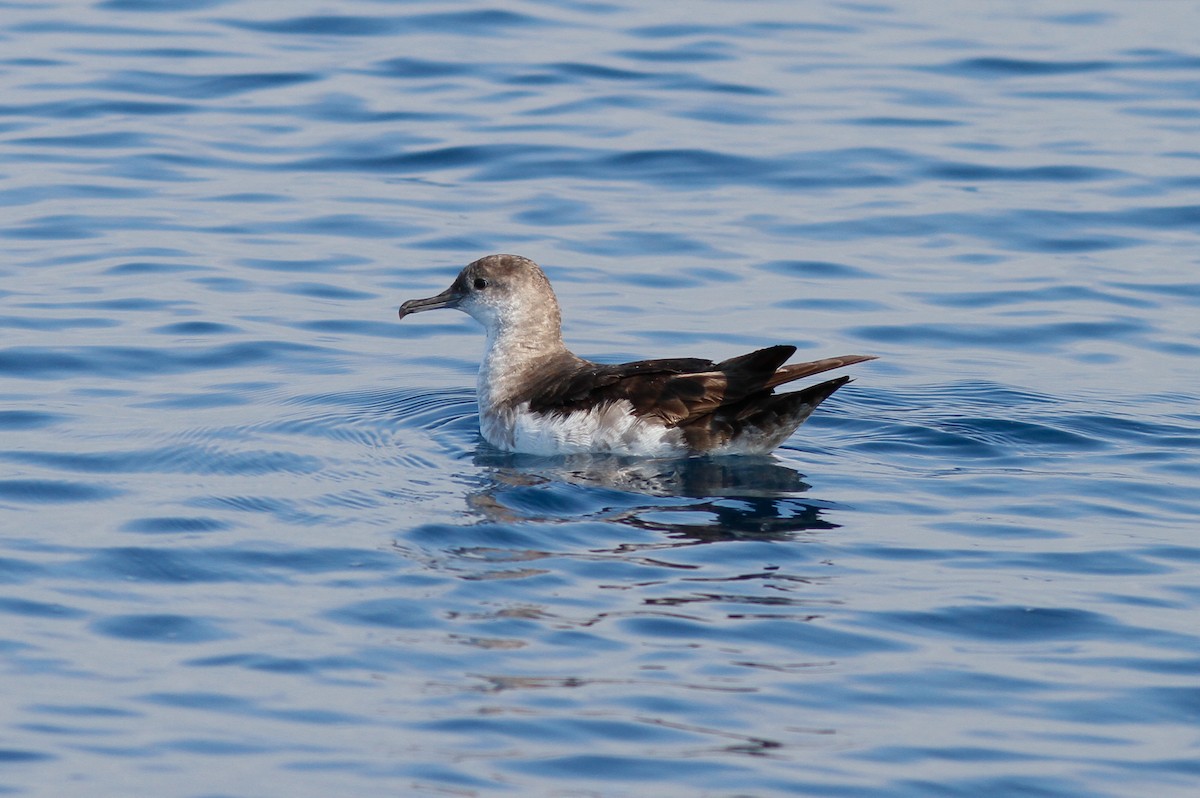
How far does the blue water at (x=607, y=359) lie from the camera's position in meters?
6.07

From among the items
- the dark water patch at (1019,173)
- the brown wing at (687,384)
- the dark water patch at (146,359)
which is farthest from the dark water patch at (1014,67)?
the brown wing at (687,384)

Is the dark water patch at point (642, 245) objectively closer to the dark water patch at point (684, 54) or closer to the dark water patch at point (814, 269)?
the dark water patch at point (814, 269)

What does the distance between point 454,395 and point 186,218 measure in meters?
3.98

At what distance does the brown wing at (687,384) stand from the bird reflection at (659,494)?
303 millimetres

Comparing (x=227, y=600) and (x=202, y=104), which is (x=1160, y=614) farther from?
(x=202, y=104)

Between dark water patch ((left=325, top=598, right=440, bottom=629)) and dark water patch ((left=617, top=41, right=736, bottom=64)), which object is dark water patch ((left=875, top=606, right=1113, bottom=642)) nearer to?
dark water patch ((left=325, top=598, right=440, bottom=629))

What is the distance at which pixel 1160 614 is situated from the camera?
7.19 meters

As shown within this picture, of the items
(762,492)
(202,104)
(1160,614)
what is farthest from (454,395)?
(202,104)

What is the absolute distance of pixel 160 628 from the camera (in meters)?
6.81

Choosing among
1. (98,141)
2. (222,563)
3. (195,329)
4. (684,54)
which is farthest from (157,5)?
(222,563)

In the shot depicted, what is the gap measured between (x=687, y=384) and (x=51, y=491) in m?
3.14

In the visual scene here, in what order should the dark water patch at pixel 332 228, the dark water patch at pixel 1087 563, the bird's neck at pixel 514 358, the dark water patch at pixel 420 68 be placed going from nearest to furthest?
the dark water patch at pixel 1087 563 → the bird's neck at pixel 514 358 → the dark water patch at pixel 332 228 → the dark water patch at pixel 420 68

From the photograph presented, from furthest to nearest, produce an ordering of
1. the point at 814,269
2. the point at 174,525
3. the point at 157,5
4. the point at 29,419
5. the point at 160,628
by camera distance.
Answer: the point at 157,5 → the point at 814,269 → the point at 29,419 → the point at 174,525 → the point at 160,628

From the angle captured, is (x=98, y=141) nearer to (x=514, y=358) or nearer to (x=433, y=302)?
(x=433, y=302)
